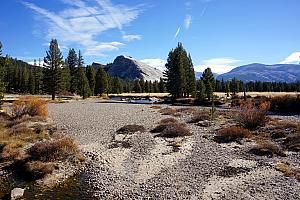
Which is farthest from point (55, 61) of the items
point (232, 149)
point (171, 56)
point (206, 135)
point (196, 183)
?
point (196, 183)

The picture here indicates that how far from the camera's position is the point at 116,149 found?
24031 millimetres

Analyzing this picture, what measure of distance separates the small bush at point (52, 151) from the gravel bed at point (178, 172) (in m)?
1.51

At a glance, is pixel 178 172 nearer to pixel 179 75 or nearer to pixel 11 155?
pixel 11 155

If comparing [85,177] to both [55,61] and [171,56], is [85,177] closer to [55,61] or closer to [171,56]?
[55,61]

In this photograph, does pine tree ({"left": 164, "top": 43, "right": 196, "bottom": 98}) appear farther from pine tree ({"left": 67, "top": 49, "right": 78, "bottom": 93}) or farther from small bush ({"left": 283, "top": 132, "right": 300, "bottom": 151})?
small bush ({"left": 283, "top": 132, "right": 300, "bottom": 151})

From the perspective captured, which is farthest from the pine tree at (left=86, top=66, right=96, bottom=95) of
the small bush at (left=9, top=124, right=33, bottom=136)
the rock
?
the rock

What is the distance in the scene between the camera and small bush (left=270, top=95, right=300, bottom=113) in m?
54.6

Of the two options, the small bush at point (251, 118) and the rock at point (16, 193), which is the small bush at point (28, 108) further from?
the rock at point (16, 193)

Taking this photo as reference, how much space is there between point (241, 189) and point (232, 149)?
8.87m

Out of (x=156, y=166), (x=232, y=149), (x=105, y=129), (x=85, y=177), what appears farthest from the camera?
(x=105, y=129)

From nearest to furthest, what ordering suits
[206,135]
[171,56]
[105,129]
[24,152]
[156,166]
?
[156,166] → [24,152] → [206,135] → [105,129] → [171,56]

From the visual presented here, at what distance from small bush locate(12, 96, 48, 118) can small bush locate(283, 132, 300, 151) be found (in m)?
29.0

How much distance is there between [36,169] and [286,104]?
159 ft

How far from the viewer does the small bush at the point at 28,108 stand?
39.4 m
